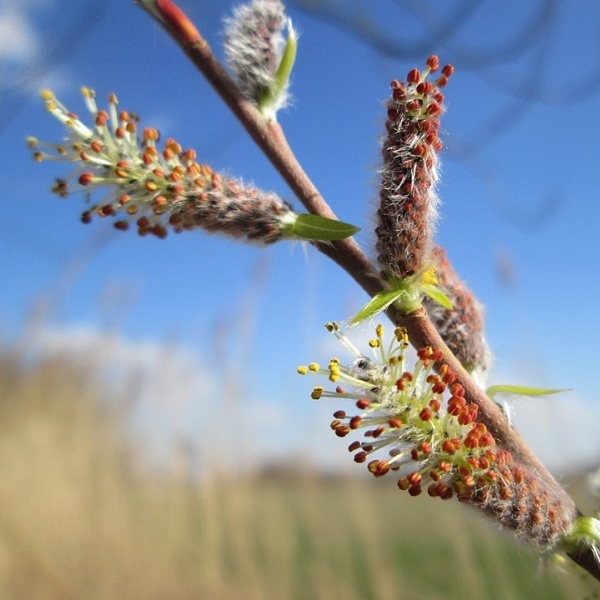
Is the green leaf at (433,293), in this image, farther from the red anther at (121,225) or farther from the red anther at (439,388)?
the red anther at (121,225)

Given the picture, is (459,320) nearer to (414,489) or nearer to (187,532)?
(414,489)

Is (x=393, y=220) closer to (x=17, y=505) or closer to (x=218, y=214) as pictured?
(x=218, y=214)

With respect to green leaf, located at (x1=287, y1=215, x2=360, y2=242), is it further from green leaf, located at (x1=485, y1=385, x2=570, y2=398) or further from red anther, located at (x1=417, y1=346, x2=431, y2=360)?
green leaf, located at (x1=485, y1=385, x2=570, y2=398)

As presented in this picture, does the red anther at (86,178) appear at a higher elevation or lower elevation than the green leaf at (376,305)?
higher

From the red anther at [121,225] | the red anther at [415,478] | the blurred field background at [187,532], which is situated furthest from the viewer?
the blurred field background at [187,532]

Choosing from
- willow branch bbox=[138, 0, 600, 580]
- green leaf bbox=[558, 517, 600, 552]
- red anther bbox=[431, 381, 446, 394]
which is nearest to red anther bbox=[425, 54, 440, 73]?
willow branch bbox=[138, 0, 600, 580]

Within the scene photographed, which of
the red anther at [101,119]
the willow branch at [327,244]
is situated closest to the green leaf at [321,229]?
the willow branch at [327,244]

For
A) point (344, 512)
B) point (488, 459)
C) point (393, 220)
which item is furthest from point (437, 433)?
point (344, 512)
